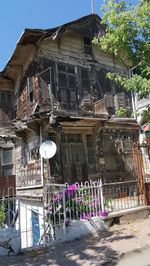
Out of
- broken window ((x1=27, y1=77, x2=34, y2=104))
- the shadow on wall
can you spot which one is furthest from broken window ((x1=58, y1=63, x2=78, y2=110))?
the shadow on wall

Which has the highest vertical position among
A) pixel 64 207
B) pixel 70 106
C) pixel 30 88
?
pixel 30 88

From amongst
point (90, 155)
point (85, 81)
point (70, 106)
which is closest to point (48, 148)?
point (90, 155)

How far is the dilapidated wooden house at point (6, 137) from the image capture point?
14.7 metres

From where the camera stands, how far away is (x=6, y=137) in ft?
48.4

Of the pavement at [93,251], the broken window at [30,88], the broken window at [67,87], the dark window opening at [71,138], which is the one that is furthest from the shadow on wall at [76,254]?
the broken window at [30,88]

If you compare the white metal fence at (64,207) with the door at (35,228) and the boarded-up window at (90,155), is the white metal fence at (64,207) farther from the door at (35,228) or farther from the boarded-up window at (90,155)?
the boarded-up window at (90,155)

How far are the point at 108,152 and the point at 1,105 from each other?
6397 millimetres

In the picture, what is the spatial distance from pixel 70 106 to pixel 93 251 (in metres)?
8.20

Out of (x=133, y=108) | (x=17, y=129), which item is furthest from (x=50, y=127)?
(x=133, y=108)

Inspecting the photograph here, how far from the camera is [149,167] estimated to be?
11422 millimetres

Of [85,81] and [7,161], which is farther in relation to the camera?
[7,161]

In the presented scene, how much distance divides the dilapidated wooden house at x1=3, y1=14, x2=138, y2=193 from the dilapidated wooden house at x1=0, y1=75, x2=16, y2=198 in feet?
1.30

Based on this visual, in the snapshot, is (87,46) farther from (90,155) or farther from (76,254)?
(76,254)

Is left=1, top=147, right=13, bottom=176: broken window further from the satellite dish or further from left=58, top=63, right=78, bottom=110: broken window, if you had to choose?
A: the satellite dish
